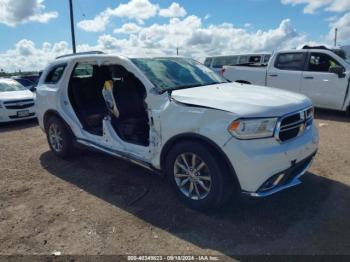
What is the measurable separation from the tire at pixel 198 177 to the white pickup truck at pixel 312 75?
6.34 meters

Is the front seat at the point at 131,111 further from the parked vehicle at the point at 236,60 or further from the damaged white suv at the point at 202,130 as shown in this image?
the parked vehicle at the point at 236,60

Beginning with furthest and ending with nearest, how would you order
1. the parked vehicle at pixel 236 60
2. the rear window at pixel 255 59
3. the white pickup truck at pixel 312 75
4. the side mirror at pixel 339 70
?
1. the rear window at pixel 255 59
2. the parked vehicle at pixel 236 60
3. the white pickup truck at pixel 312 75
4. the side mirror at pixel 339 70

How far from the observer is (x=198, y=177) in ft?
11.5

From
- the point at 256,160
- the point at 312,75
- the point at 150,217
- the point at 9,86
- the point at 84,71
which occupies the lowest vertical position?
the point at 150,217

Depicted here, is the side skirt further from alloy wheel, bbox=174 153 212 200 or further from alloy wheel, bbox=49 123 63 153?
alloy wheel, bbox=49 123 63 153

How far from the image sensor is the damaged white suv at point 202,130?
10.2 ft

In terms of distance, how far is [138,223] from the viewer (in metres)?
3.47

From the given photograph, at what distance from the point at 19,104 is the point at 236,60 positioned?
9.08 meters

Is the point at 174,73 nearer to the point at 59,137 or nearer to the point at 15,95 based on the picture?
the point at 59,137

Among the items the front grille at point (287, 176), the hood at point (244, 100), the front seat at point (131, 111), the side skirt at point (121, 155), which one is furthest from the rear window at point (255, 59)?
the front grille at point (287, 176)

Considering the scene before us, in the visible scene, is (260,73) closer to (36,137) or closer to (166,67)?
(166,67)

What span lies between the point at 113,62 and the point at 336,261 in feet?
11.5

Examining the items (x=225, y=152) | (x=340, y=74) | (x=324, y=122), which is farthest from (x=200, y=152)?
(x=340, y=74)

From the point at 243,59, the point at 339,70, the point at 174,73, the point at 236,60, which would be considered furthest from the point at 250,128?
the point at 236,60
